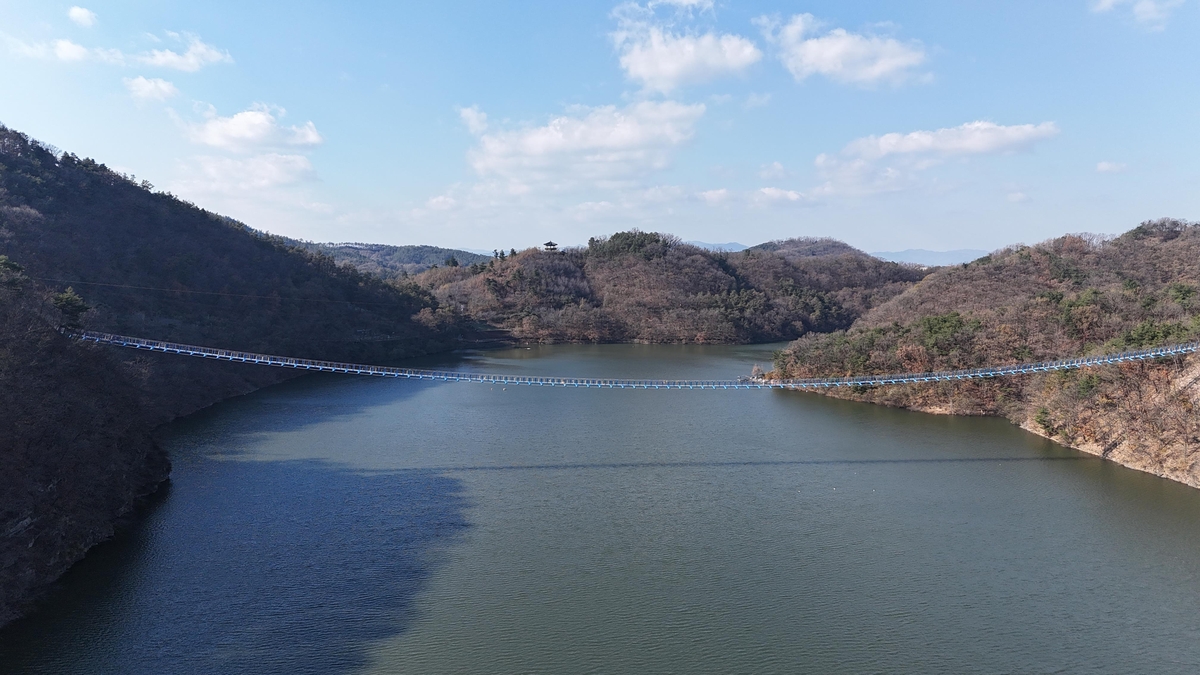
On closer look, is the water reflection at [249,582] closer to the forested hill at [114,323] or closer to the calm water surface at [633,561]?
the calm water surface at [633,561]

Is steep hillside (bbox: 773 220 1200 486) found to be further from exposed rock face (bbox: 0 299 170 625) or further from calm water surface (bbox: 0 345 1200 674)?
exposed rock face (bbox: 0 299 170 625)

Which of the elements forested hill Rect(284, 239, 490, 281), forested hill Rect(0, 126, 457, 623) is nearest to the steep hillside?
forested hill Rect(0, 126, 457, 623)

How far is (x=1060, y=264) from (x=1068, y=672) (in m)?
30.7

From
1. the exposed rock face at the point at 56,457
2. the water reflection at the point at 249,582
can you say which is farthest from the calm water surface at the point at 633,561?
the exposed rock face at the point at 56,457

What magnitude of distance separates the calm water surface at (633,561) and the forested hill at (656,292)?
1027 inches

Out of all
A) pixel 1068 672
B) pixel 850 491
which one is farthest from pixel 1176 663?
pixel 850 491

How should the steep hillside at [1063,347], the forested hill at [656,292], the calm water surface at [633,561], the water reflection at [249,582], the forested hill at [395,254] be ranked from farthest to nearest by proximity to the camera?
the forested hill at [395,254] < the forested hill at [656,292] < the steep hillside at [1063,347] < the calm water surface at [633,561] < the water reflection at [249,582]

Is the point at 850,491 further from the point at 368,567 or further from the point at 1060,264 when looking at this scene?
the point at 1060,264

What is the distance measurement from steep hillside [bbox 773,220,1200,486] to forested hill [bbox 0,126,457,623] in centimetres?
1833

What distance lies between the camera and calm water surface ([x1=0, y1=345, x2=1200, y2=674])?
7.71 meters

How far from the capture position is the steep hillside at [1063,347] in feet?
47.2

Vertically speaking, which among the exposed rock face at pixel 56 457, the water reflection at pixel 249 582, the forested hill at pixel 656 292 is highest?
the forested hill at pixel 656 292

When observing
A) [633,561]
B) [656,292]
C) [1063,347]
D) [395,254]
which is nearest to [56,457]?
[633,561]

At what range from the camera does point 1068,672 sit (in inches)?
292
